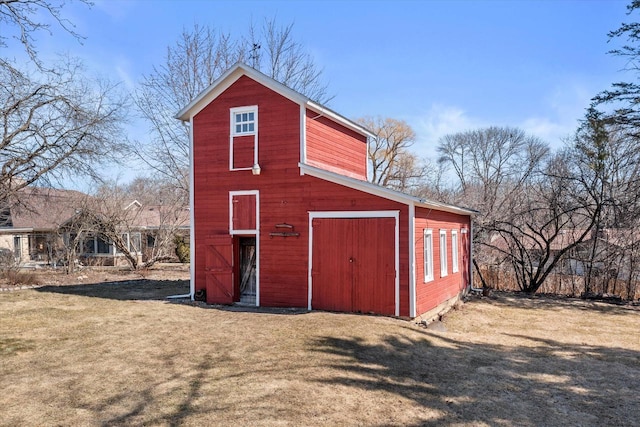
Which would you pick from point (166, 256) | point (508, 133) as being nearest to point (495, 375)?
point (166, 256)

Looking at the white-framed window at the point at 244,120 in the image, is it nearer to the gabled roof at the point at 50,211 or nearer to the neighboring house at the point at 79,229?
the gabled roof at the point at 50,211

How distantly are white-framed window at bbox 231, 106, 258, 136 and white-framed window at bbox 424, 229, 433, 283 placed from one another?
5515mm

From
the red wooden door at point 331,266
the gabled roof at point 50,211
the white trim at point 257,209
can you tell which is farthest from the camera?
the gabled roof at point 50,211

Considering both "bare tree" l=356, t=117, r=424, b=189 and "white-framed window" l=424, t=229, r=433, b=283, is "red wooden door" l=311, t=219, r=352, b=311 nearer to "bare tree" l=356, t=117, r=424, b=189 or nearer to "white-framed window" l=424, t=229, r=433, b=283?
"white-framed window" l=424, t=229, r=433, b=283

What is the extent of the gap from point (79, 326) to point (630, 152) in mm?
17072

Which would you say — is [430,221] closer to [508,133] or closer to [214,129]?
[214,129]

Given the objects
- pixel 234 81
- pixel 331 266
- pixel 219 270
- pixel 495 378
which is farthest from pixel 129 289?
pixel 495 378

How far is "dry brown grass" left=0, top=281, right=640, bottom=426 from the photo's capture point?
539cm

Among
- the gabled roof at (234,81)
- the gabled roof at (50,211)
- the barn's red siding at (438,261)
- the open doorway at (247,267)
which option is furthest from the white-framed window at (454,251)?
the gabled roof at (50,211)

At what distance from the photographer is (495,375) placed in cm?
707

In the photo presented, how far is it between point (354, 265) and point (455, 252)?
5.75 meters

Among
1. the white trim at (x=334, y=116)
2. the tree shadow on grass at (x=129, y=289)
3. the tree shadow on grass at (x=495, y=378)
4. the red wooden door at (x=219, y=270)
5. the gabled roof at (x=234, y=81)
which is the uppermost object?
the gabled roof at (x=234, y=81)

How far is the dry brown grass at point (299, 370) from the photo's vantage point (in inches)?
212

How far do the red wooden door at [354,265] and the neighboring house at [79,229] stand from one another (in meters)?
16.5
